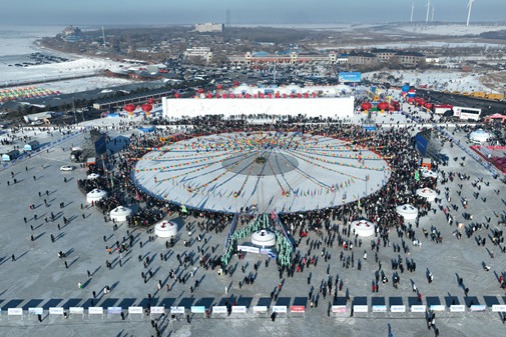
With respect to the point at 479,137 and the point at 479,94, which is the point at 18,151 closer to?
the point at 479,137

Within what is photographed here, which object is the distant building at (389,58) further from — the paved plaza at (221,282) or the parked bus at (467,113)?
the paved plaza at (221,282)

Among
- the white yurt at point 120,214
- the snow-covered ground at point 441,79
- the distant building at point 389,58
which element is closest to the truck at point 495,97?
the snow-covered ground at point 441,79

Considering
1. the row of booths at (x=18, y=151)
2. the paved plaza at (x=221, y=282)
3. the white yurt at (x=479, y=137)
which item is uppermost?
the white yurt at (x=479, y=137)

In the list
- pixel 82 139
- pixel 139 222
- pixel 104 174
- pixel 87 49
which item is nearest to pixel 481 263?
pixel 139 222

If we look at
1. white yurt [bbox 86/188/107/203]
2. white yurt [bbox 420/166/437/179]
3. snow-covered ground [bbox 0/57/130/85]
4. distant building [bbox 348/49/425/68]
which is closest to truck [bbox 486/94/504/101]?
distant building [bbox 348/49/425/68]

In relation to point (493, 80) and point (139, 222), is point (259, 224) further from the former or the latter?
point (493, 80)

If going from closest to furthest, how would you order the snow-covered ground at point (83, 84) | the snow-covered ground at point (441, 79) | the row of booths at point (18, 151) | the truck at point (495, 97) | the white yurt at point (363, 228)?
the white yurt at point (363, 228)
the row of booths at point (18, 151)
the truck at point (495, 97)
the snow-covered ground at point (441, 79)
the snow-covered ground at point (83, 84)
